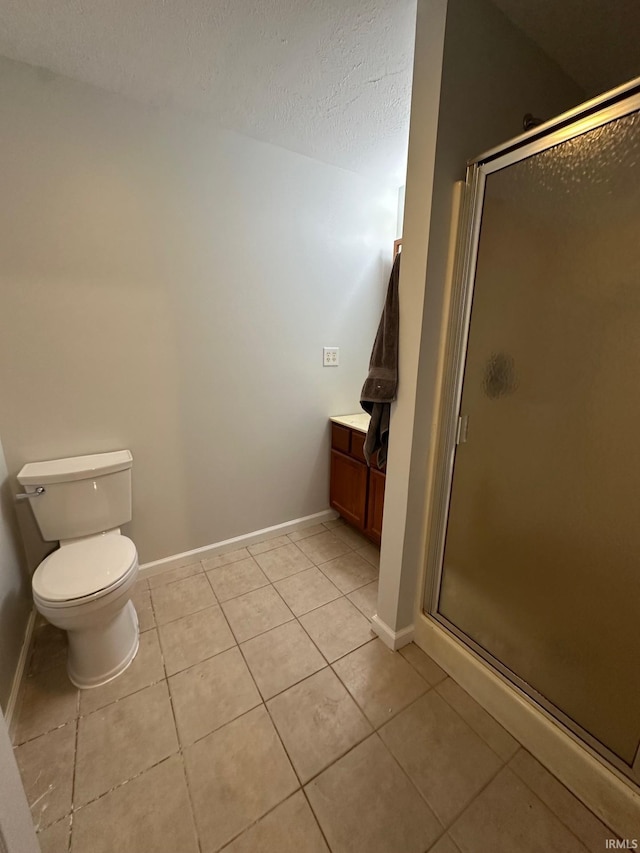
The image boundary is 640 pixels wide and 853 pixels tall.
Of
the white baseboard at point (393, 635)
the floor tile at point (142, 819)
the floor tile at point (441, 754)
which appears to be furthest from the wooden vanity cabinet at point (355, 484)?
the floor tile at point (142, 819)

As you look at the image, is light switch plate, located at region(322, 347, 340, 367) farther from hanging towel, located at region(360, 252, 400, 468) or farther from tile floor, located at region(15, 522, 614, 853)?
tile floor, located at region(15, 522, 614, 853)

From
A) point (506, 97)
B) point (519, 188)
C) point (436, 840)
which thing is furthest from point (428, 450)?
point (506, 97)

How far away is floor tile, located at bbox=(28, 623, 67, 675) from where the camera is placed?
1436 millimetres

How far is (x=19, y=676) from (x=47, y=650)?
0.57ft

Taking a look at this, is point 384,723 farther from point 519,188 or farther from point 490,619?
point 519,188

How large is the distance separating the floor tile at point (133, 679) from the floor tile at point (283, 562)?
67 centimetres

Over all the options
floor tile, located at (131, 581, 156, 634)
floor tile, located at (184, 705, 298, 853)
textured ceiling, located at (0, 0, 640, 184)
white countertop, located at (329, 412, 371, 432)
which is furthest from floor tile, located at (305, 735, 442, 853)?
textured ceiling, located at (0, 0, 640, 184)

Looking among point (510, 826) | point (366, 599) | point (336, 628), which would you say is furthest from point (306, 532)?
point (510, 826)

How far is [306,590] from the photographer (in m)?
1.87

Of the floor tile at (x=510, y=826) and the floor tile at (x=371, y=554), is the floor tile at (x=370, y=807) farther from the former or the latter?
the floor tile at (x=371, y=554)

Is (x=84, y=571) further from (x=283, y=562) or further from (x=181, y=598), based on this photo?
(x=283, y=562)

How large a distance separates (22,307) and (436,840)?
2335 millimetres

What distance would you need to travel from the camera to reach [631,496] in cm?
89

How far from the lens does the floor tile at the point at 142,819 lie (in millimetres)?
915
